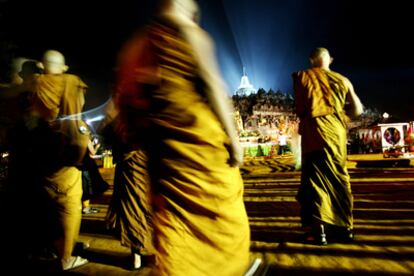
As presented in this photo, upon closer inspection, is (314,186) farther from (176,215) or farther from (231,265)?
(176,215)

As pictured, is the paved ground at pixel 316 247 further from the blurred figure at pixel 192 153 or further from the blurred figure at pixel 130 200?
the blurred figure at pixel 192 153

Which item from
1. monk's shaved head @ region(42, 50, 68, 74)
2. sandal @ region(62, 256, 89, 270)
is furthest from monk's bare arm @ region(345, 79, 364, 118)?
sandal @ region(62, 256, 89, 270)

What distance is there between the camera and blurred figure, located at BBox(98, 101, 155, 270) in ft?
8.72

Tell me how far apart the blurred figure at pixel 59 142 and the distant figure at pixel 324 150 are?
2365 mm

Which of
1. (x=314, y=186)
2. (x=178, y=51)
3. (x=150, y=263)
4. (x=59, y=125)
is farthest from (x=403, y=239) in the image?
(x=59, y=125)

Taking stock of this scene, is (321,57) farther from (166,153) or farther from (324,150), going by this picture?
(166,153)

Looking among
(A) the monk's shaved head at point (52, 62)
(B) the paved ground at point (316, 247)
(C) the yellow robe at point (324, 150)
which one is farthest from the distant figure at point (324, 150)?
(A) the monk's shaved head at point (52, 62)

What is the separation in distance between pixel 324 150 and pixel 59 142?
271cm

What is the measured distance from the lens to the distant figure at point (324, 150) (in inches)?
113

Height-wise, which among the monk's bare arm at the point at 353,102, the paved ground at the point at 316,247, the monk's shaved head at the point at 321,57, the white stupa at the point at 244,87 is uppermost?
the white stupa at the point at 244,87

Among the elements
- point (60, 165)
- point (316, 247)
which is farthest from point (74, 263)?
point (316, 247)

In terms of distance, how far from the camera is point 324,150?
297 centimetres

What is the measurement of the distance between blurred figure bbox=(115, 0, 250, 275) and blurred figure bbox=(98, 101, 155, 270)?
1.23 metres

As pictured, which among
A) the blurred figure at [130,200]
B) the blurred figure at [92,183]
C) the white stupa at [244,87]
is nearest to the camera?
the blurred figure at [130,200]
